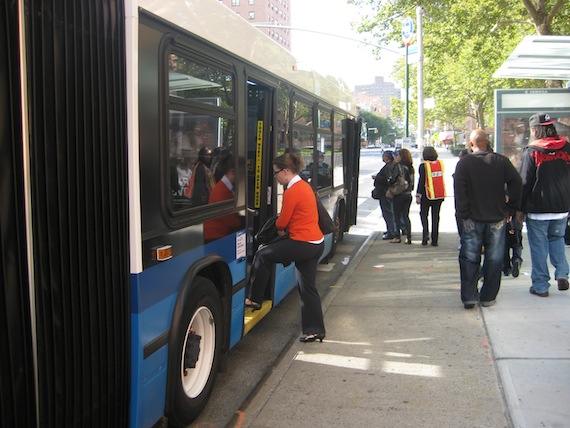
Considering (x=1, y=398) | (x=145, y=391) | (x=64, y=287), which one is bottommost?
(x=145, y=391)

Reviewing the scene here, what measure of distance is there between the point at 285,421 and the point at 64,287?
1906 millimetres

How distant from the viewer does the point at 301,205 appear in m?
4.88

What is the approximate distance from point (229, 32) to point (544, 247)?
13.3 ft

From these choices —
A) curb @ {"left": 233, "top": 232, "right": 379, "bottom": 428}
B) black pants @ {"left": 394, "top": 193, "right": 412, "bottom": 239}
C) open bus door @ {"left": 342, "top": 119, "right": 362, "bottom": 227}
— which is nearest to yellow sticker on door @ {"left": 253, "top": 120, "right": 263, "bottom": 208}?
curb @ {"left": 233, "top": 232, "right": 379, "bottom": 428}

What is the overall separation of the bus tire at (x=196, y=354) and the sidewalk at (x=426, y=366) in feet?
1.09

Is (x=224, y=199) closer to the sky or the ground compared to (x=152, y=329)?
closer to the sky

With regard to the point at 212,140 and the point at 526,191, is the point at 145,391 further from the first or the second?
the point at 526,191

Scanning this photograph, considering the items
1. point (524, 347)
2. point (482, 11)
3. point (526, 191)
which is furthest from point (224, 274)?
point (482, 11)

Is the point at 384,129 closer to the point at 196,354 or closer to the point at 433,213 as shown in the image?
the point at 433,213

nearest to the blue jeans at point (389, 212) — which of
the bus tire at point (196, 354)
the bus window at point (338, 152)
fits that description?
the bus window at point (338, 152)

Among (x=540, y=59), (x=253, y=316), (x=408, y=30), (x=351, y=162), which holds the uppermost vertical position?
(x=408, y=30)

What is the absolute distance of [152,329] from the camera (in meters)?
3.01

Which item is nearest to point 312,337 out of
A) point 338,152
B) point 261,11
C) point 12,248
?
point 12,248

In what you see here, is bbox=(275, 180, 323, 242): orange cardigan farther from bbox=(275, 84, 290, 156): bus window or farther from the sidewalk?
the sidewalk
